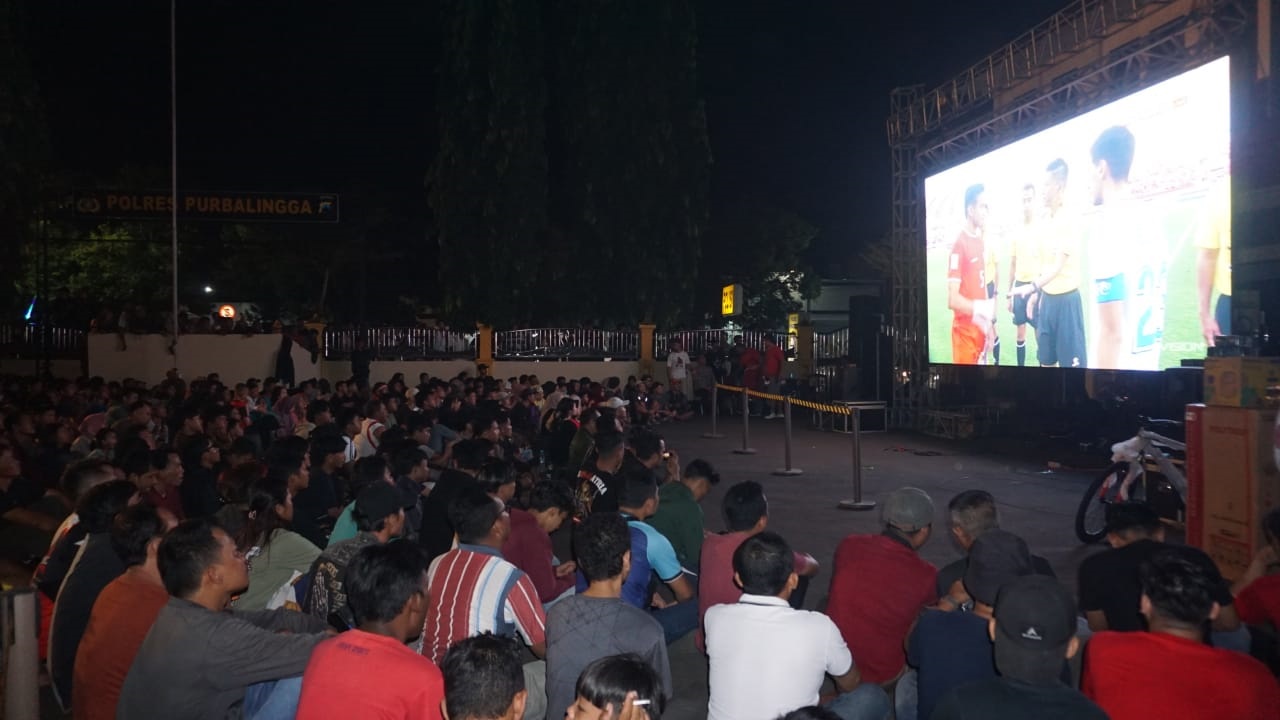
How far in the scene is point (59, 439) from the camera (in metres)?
9.08

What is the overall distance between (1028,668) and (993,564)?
115cm

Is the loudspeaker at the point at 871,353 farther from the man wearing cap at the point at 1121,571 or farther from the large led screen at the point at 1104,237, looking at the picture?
the man wearing cap at the point at 1121,571

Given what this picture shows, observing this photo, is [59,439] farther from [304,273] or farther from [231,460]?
[304,273]

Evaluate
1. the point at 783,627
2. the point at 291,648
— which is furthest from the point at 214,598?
the point at 783,627

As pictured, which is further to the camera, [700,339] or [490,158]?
[490,158]

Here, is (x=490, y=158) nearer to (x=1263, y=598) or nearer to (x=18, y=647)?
(x=18, y=647)

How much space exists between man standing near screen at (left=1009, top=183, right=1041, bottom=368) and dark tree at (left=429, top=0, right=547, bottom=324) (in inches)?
685


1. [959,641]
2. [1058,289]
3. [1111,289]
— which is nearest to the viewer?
[959,641]

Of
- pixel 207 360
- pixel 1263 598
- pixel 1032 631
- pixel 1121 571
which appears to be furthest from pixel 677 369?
pixel 1032 631

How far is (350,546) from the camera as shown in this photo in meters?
4.58

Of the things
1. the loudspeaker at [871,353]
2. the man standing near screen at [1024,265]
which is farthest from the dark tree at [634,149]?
the man standing near screen at [1024,265]

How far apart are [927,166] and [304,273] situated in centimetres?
2278

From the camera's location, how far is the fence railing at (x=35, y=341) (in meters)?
22.9

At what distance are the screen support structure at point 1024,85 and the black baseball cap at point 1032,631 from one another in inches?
415
